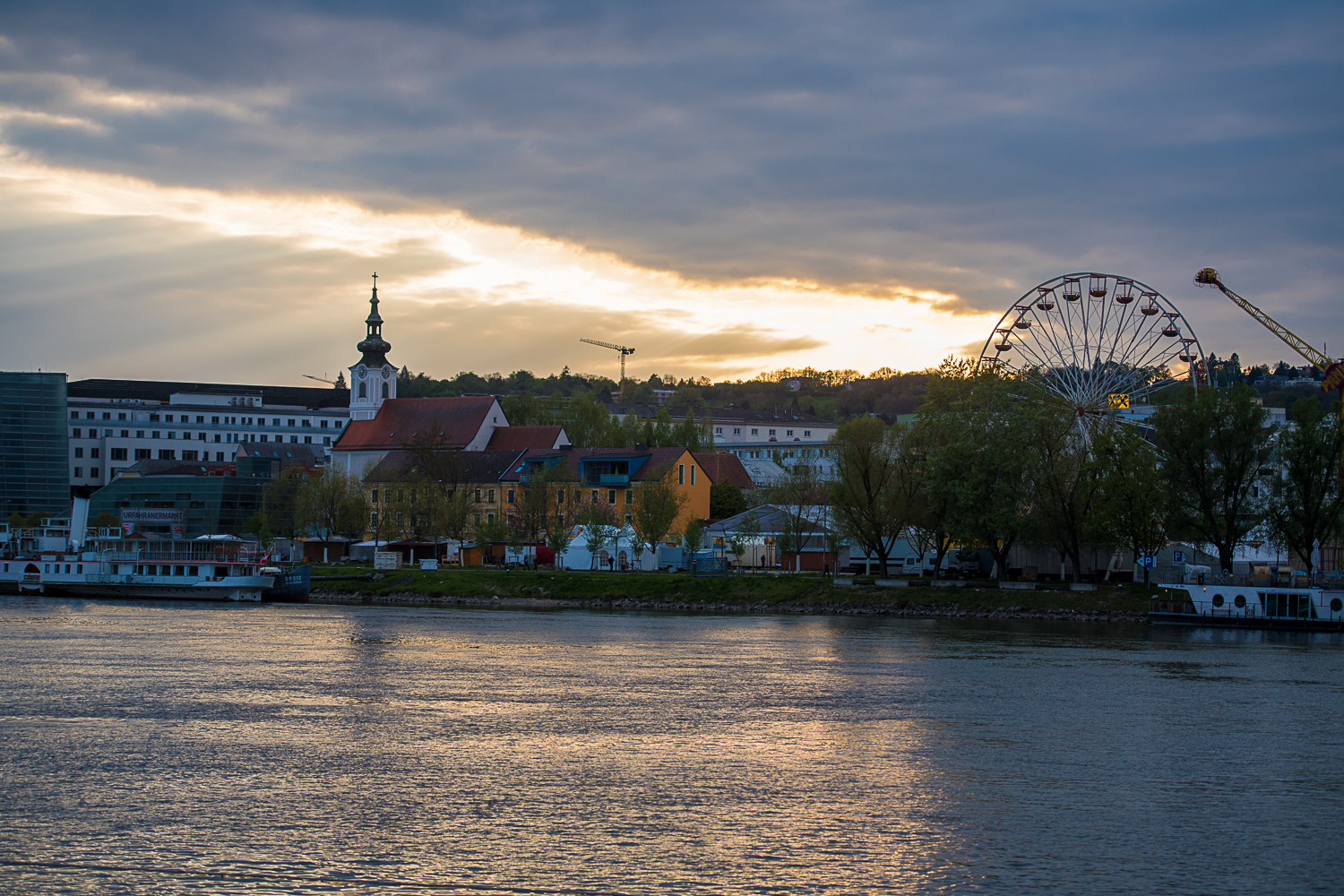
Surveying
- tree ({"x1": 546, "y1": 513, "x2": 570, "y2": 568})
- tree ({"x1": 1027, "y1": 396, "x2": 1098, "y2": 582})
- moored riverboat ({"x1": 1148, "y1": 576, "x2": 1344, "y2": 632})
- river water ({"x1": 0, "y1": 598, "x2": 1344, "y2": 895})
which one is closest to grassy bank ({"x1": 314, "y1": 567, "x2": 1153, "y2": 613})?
moored riverboat ({"x1": 1148, "y1": 576, "x2": 1344, "y2": 632})

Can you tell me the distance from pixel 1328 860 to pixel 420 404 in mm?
118306

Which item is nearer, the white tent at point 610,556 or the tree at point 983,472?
the tree at point 983,472

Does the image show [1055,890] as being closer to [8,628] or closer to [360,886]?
[360,886]

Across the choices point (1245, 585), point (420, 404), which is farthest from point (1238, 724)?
point (420, 404)

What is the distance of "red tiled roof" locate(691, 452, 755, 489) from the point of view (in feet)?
369

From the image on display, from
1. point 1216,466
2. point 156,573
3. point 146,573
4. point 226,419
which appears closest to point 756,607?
point 1216,466

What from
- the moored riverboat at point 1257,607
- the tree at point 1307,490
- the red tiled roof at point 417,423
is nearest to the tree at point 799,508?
the moored riverboat at point 1257,607

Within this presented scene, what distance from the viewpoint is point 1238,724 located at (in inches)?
1313

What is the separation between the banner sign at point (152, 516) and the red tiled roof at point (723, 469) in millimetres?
43083

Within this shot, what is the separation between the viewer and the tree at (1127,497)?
70.2 metres

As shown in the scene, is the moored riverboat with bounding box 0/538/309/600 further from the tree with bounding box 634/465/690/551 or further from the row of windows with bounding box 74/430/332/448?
the row of windows with bounding box 74/430/332/448

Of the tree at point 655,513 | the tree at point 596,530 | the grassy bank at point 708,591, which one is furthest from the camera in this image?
the tree at point 655,513

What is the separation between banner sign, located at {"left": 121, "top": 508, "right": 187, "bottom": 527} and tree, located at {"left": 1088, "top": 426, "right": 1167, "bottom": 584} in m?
69.8

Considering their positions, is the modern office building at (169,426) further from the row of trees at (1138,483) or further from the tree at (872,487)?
the row of trees at (1138,483)
